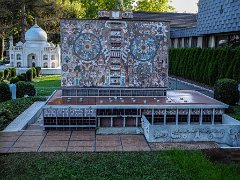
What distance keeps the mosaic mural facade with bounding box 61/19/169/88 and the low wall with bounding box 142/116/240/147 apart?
3.23 metres

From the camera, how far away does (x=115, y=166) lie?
21.0 feet

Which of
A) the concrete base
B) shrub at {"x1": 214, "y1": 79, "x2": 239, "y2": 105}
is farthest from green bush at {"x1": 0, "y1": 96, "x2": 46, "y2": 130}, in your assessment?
shrub at {"x1": 214, "y1": 79, "x2": 239, "y2": 105}

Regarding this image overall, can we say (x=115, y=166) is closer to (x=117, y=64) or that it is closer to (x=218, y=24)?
(x=117, y=64)

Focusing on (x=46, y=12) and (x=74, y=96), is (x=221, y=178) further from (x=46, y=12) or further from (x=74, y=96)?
(x=46, y=12)

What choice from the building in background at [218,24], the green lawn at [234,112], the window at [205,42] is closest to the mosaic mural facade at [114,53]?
the green lawn at [234,112]

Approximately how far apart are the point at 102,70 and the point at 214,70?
25.7ft

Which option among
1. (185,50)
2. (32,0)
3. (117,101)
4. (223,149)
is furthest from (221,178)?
(32,0)

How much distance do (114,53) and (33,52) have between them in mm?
20090

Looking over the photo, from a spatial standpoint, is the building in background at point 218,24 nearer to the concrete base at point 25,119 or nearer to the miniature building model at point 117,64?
the miniature building model at point 117,64

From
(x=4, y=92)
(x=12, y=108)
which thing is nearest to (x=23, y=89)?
(x=4, y=92)

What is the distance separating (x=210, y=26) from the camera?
1834 cm

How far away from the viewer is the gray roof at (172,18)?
105ft

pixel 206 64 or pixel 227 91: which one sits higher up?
pixel 206 64

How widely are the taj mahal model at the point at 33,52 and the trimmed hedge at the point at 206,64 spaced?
40.9ft
